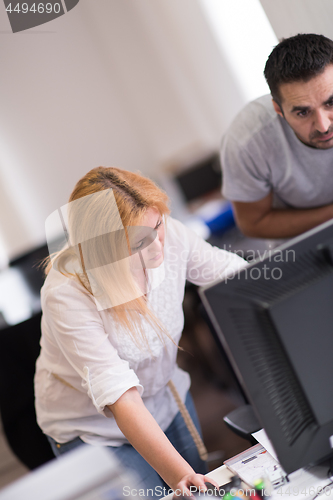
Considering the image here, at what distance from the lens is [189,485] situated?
83cm

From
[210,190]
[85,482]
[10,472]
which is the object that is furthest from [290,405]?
[210,190]

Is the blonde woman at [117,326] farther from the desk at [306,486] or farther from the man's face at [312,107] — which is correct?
the man's face at [312,107]

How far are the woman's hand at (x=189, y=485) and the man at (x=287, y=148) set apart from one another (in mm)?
910

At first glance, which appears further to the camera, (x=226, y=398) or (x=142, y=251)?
(x=226, y=398)

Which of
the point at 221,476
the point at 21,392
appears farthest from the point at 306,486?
the point at 21,392

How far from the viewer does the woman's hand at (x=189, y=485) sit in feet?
2.67

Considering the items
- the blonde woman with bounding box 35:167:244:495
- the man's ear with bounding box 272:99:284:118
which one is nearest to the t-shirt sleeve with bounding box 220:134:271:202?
the man's ear with bounding box 272:99:284:118

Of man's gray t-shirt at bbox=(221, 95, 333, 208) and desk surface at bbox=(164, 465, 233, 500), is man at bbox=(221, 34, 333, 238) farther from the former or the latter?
desk surface at bbox=(164, 465, 233, 500)

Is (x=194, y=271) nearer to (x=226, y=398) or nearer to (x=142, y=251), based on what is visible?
(x=142, y=251)

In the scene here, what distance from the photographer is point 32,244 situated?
2.95 m

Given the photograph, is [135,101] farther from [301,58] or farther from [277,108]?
[301,58]

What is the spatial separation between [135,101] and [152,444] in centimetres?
343

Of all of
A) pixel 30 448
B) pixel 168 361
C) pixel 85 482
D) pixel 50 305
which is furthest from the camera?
pixel 30 448

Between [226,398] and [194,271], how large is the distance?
142 centimetres
